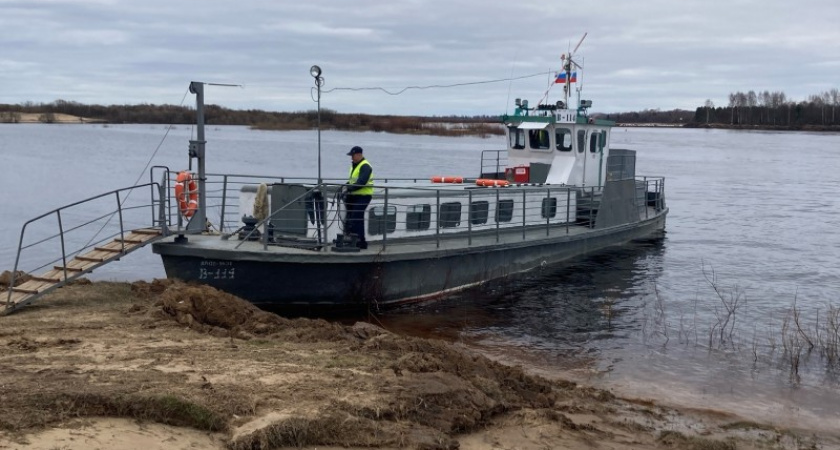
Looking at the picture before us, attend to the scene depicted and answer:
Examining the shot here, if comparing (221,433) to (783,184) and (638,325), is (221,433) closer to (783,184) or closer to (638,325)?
(638,325)

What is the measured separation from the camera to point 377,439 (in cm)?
615

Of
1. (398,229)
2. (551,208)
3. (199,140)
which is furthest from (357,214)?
(551,208)

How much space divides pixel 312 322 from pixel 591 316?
18.3 feet

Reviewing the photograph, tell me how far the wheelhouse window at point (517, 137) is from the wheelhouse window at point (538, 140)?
0.59 ft

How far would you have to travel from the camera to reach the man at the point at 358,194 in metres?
11.8

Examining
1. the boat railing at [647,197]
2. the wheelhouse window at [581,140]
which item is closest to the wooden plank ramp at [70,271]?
the wheelhouse window at [581,140]

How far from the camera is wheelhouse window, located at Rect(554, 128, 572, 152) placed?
1792 centimetres

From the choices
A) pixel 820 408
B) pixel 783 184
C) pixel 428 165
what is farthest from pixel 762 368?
pixel 428 165

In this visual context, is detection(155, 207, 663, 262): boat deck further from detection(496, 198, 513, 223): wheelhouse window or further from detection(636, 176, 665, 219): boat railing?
detection(636, 176, 665, 219): boat railing

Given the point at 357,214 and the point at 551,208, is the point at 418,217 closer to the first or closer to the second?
the point at 357,214

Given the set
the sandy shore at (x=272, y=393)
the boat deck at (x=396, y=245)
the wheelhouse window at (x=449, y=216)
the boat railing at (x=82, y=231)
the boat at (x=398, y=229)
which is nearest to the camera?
the sandy shore at (x=272, y=393)

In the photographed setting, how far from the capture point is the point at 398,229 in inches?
532

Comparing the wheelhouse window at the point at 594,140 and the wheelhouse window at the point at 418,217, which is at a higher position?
the wheelhouse window at the point at 594,140

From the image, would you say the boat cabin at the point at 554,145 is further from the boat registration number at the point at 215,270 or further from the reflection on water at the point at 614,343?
the boat registration number at the point at 215,270
